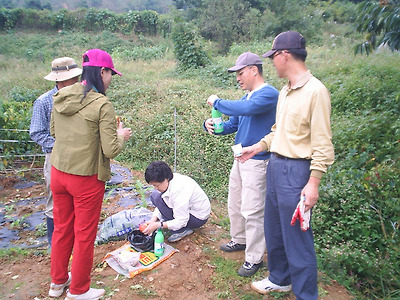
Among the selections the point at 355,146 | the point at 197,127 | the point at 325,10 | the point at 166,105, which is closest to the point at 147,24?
the point at 325,10

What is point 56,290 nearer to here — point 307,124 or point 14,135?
point 307,124

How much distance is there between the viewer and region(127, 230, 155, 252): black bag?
3355 mm

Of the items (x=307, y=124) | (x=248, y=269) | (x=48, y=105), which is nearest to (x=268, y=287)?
(x=248, y=269)

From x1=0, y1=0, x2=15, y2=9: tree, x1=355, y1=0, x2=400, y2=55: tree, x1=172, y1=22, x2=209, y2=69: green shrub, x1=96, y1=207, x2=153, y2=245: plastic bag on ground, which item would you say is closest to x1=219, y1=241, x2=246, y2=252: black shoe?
x1=96, y1=207, x2=153, y2=245: plastic bag on ground

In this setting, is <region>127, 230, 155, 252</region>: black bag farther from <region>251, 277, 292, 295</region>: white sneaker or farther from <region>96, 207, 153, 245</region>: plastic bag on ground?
<region>251, 277, 292, 295</region>: white sneaker

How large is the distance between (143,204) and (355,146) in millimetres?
3420

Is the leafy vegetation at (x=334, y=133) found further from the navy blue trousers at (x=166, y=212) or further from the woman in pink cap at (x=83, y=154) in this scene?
the woman in pink cap at (x=83, y=154)

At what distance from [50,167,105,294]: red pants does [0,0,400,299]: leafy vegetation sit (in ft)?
4.04

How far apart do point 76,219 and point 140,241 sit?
3.54 feet

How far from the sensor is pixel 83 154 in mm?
2453

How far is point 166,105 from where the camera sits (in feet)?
26.3

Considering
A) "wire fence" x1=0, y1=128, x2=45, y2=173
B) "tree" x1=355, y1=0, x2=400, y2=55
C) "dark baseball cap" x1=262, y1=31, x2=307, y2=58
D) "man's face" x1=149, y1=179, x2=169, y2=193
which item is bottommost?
"wire fence" x1=0, y1=128, x2=45, y2=173

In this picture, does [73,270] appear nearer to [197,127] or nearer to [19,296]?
[19,296]

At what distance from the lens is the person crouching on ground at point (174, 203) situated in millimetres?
3385
